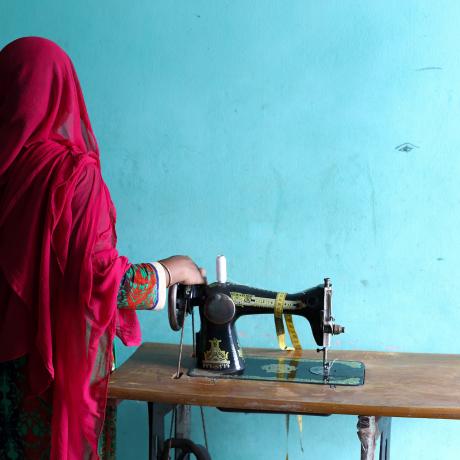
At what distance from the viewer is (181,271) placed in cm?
207

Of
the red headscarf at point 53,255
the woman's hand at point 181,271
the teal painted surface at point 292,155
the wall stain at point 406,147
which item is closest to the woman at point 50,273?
the red headscarf at point 53,255

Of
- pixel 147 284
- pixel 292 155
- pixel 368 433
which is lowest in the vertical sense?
pixel 368 433

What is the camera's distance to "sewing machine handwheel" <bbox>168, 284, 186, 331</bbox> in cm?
208

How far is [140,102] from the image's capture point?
2.81m

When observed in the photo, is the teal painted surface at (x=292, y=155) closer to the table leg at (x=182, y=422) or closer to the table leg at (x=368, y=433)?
the table leg at (x=182, y=422)

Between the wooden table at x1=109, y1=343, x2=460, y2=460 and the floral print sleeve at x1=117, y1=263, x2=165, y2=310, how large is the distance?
0.24 metres

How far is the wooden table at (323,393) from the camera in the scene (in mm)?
1863

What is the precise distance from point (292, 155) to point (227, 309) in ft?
2.59

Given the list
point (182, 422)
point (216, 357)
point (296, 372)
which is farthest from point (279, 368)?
point (182, 422)

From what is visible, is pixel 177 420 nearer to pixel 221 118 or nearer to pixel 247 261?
pixel 247 261

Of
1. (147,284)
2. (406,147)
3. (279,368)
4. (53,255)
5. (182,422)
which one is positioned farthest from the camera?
(406,147)

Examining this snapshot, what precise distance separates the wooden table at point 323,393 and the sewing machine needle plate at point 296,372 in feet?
0.09

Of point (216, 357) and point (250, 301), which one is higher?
point (250, 301)

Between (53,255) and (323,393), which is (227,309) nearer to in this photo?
(323,393)
